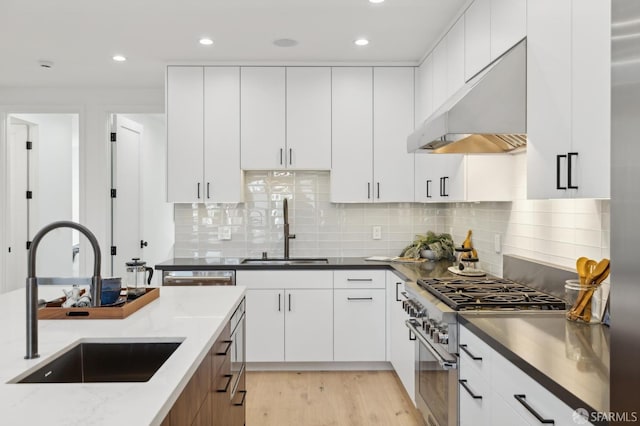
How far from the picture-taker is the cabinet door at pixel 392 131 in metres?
4.21

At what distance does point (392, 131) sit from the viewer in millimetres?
4219

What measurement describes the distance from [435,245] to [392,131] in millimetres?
1047

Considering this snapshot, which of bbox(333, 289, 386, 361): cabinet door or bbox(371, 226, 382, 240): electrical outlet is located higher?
bbox(371, 226, 382, 240): electrical outlet

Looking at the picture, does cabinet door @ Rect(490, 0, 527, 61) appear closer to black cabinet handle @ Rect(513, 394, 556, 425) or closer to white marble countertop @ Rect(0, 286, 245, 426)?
black cabinet handle @ Rect(513, 394, 556, 425)

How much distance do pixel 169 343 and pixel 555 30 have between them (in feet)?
6.11

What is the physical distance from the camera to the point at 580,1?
66.6 inches

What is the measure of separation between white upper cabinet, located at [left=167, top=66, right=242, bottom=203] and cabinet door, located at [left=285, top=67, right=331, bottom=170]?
0.45m

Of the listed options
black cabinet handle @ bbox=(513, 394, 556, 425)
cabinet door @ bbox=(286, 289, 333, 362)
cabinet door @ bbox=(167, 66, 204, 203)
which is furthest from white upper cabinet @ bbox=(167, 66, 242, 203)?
black cabinet handle @ bbox=(513, 394, 556, 425)

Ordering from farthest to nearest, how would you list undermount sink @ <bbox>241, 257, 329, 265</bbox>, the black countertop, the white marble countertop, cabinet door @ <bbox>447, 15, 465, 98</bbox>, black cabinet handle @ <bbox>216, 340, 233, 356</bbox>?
undermount sink @ <bbox>241, 257, 329, 265</bbox>, cabinet door @ <bbox>447, 15, 465, 98</bbox>, black cabinet handle @ <bbox>216, 340, 233, 356</bbox>, the black countertop, the white marble countertop

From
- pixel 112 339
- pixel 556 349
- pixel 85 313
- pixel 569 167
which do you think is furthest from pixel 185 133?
pixel 556 349

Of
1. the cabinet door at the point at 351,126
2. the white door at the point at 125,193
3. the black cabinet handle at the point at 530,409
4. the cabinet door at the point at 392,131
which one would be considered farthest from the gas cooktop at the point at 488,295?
the white door at the point at 125,193

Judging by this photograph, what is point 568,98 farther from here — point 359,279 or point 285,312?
point 285,312

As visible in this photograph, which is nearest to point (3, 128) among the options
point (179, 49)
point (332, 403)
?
point (179, 49)

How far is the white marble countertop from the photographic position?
1.11 m
